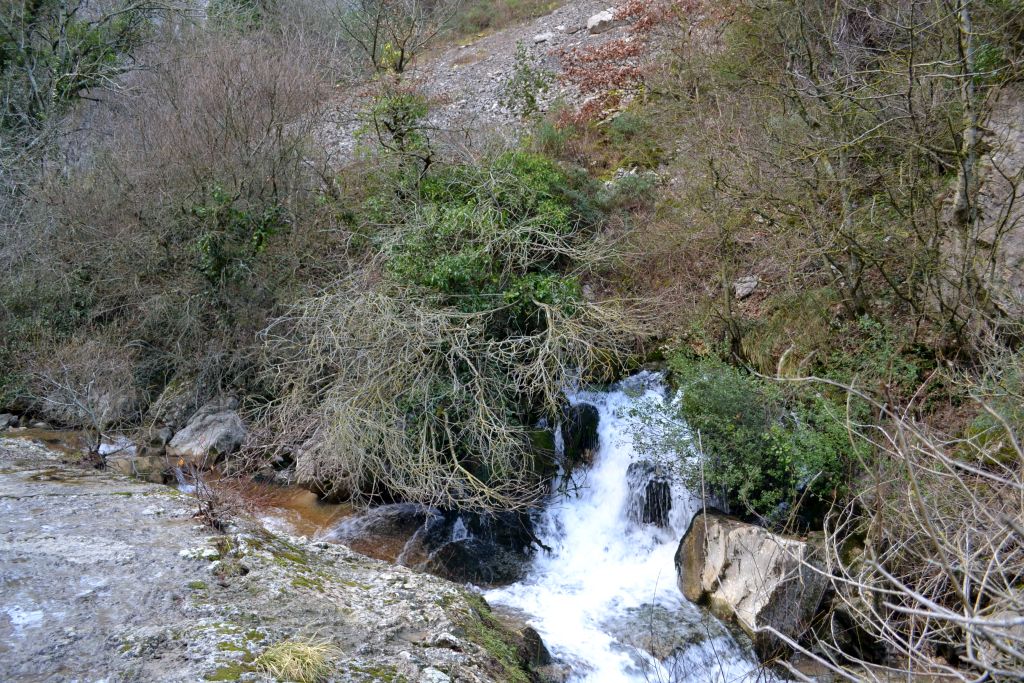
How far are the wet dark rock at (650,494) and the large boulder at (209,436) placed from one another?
5.44 m

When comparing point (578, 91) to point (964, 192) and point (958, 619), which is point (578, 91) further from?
point (958, 619)

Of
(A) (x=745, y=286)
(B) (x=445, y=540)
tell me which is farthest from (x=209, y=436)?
(A) (x=745, y=286)

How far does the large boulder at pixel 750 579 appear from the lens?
276 inches

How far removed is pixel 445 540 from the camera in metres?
8.88

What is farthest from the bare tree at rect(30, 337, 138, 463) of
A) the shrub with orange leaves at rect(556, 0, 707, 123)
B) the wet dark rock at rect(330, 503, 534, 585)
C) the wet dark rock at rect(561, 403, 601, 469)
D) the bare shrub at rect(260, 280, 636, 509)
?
the shrub with orange leaves at rect(556, 0, 707, 123)

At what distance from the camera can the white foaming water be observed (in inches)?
270

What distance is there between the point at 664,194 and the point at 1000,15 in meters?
5.36

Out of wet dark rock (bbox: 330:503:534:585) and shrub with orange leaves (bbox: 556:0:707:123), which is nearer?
wet dark rock (bbox: 330:503:534:585)

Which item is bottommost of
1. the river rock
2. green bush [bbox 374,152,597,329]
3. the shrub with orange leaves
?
green bush [bbox 374,152,597,329]

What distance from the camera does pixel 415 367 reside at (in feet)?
29.2

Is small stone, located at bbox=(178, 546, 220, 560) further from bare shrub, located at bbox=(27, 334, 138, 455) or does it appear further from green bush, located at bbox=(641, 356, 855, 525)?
bare shrub, located at bbox=(27, 334, 138, 455)

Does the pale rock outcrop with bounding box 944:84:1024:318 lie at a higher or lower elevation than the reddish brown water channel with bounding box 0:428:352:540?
higher

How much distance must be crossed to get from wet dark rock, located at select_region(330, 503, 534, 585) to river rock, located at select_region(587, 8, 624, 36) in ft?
46.3

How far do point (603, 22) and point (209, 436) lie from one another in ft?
46.7
